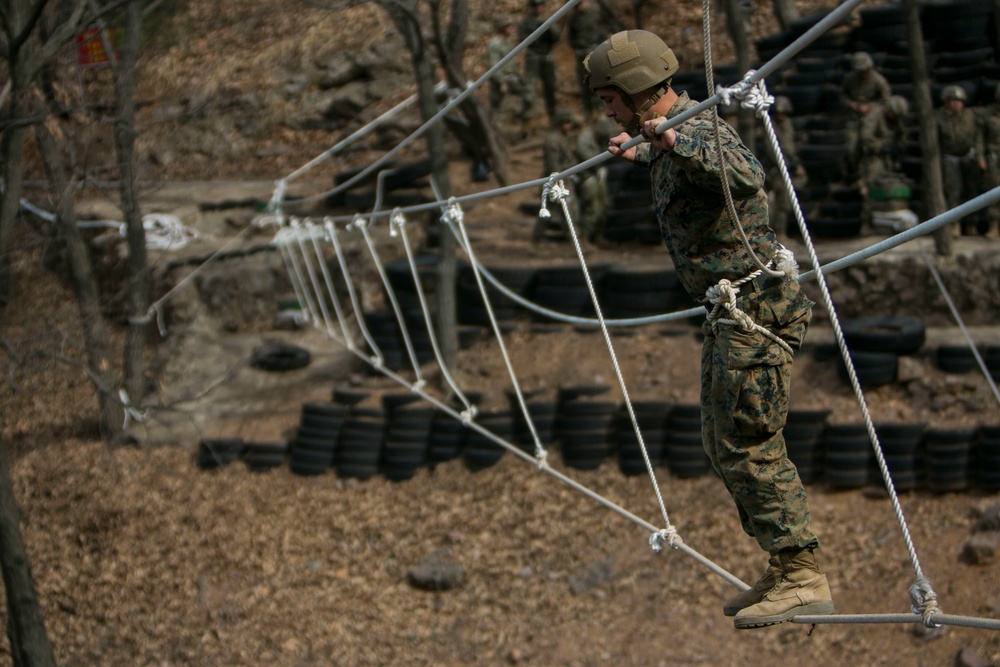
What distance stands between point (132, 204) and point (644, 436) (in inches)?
192

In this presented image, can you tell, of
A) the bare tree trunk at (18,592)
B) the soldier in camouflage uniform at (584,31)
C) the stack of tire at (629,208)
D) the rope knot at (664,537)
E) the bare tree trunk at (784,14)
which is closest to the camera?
the rope knot at (664,537)

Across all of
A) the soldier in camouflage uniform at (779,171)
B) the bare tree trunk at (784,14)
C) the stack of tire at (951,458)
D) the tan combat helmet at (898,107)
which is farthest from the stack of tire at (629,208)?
the stack of tire at (951,458)

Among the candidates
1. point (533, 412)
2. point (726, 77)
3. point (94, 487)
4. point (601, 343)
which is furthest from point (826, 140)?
point (94, 487)

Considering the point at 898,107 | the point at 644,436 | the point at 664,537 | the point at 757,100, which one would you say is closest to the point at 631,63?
the point at 757,100

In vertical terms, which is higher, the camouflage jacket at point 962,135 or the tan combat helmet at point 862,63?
the tan combat helmet at point 862,63

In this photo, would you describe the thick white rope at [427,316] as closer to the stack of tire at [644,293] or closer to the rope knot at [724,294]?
the stack of tire at [644,293]

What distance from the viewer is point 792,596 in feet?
11.2

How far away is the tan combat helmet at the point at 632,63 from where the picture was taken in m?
3.27

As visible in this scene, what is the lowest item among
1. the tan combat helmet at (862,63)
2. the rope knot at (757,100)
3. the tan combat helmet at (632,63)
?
the tan combat helmet at (862,63)

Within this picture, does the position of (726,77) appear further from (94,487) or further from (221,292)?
(94,487)

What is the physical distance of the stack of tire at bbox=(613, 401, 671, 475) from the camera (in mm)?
8883

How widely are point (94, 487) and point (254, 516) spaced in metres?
1.48

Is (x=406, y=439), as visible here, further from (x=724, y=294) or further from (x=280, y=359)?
(x=724, y=294)

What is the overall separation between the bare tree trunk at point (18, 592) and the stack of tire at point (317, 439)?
126 inches
